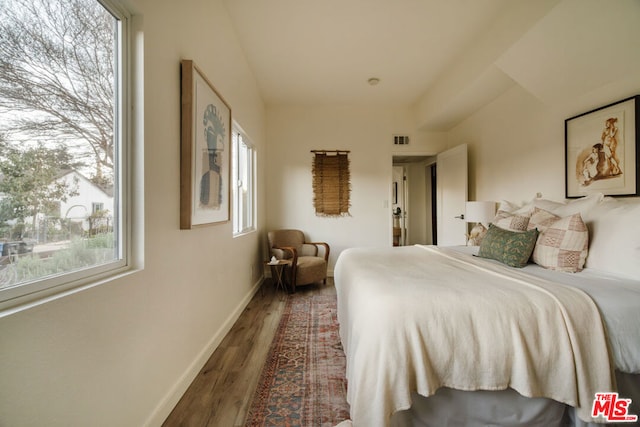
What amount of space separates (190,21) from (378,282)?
75.5 inches

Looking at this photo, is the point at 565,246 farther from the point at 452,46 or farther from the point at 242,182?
the point at 242,182

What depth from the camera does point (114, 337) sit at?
96cm

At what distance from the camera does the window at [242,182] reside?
2.81 m

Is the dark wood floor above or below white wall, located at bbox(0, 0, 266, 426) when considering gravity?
below

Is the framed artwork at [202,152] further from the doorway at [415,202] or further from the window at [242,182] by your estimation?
the doorway at [415,202]

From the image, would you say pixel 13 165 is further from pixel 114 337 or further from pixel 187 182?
pixel 187 182

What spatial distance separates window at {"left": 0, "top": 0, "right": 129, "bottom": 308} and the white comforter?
3.63 feet

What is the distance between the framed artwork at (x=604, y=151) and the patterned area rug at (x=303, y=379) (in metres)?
2.40

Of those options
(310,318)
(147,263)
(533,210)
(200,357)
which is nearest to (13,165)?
(147,263)

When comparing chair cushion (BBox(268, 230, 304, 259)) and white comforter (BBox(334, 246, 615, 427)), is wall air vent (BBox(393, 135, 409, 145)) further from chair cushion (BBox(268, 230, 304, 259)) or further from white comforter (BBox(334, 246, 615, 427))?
white comforter (BBox(334, 246, 615, 427))

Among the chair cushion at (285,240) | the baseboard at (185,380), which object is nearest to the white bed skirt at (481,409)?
the baseboard at (185,380)

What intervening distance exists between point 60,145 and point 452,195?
13.7 feet

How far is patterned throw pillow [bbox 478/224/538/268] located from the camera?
170 cm

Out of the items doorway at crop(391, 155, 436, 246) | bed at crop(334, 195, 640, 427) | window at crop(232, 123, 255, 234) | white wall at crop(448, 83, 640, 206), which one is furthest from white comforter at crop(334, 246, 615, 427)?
doorway at crop(391, 155, 436, 246)
